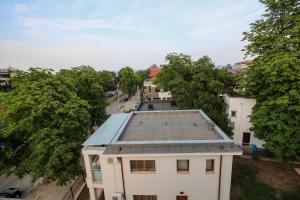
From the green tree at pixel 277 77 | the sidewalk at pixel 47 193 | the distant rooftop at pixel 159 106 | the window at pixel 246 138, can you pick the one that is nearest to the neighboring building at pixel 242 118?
the window at pixel 246 138

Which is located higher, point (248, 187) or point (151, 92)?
point (151, 92)

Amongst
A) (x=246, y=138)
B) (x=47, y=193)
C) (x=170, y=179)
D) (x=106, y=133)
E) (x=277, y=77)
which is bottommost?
(x=47, y=193)

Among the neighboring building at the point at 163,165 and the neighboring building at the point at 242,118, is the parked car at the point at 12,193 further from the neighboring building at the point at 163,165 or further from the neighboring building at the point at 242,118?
the neighboring building at the point at 242,118

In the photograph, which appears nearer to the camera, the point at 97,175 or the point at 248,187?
the point at 97,175

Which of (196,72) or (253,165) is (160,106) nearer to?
(196,72)

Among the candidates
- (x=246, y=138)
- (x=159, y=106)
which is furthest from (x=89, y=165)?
(x=246, y=138)

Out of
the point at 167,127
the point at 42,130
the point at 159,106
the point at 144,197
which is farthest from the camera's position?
the point at 159,106

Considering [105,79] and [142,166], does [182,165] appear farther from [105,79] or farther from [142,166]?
[105,79]

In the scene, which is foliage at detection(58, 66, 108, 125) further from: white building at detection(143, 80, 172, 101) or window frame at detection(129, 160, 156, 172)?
white building at detection(143, 80, 172, 101)
